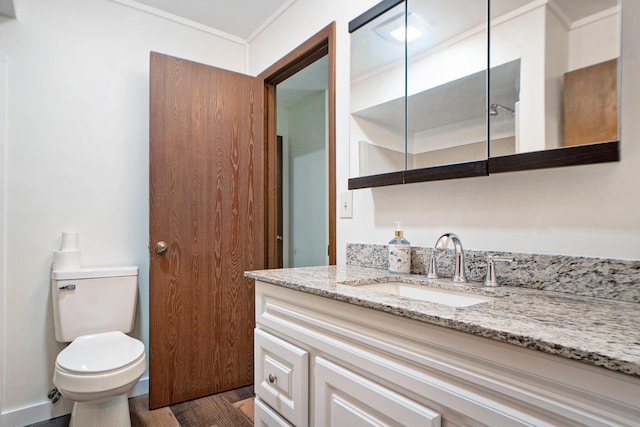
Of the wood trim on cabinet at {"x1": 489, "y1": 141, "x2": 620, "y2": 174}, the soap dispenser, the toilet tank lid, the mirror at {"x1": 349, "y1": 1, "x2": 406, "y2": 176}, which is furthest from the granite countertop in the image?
the toilet tank lid

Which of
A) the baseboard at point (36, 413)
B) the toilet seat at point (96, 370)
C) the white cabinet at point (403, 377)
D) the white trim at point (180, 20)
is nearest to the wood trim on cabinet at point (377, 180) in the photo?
the white cabinet at point (403, 377)

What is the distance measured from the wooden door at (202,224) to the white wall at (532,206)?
0.78m

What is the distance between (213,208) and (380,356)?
1.54 m

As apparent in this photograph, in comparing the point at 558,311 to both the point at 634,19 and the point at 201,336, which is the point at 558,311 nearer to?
the point at 634,19

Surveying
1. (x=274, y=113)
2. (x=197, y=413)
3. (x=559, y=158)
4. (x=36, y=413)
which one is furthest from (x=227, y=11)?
(x=36, y=413)

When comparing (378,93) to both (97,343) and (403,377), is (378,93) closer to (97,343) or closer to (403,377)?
(403,377)

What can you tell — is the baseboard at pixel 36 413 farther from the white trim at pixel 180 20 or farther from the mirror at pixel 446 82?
the white trim at pixel 180 20

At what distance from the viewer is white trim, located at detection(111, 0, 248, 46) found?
2.08m

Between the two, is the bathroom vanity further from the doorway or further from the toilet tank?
the doorway

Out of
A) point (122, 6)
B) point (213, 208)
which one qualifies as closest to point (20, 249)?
point (213, 208)

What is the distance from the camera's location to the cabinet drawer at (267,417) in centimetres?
111

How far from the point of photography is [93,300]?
1765 millimetres

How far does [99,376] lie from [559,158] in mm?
1783

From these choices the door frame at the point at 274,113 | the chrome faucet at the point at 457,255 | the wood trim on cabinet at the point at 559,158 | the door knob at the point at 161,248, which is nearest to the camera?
the wood trim on cabinet at the point at 559,158
